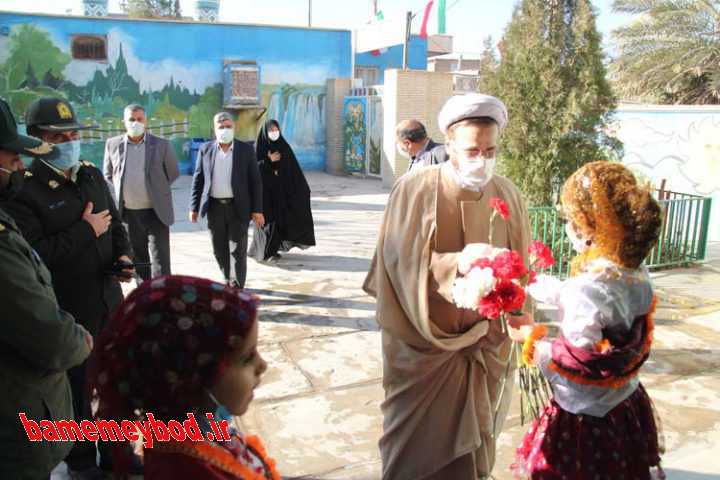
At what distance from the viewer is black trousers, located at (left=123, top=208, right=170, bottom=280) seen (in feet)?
20.1

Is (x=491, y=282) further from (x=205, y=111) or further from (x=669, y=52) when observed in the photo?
(x=205, y=111)

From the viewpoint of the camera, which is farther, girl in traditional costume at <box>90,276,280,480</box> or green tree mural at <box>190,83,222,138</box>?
green tree mural at <box>190,83,222,138</box>

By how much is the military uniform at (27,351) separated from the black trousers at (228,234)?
431 cm

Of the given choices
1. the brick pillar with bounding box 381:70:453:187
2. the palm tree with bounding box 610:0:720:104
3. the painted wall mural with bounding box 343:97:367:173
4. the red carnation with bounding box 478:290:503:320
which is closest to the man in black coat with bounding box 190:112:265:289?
the red carnation with bounding box 478:290:503:320

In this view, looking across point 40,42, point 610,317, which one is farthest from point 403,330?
point 40,42

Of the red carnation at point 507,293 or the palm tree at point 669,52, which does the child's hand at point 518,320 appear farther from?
the palm tree at point 669,52

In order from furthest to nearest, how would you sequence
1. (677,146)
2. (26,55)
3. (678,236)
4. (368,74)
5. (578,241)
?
(368,74) → (26,55) → (677,146) → (678,236) → (578,241)

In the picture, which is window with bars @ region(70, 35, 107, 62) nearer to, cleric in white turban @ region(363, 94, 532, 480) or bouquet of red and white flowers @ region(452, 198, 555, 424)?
cleric in white turban @ region(363, 94, 532, 480)

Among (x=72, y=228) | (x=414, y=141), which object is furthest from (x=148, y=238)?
(x=72, y=228)

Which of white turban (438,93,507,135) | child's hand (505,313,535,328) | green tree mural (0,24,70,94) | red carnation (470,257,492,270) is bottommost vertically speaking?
child's hand (505,313,535,328)

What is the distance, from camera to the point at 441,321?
117 inches

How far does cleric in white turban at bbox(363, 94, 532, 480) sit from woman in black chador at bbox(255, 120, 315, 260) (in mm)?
5346

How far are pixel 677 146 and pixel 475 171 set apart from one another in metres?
9.44

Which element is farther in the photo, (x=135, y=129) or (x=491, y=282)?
(x=135, y=129)
